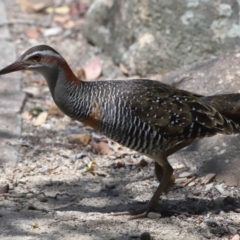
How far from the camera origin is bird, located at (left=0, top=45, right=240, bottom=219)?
6.14 metres

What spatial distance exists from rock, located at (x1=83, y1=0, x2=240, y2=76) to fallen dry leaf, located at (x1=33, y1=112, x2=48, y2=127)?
168 cm

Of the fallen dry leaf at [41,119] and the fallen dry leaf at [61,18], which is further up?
the fallen dry leaf at [61,18]

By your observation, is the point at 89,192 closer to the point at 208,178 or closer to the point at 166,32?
the point at 208,178

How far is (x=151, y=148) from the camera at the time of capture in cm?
617

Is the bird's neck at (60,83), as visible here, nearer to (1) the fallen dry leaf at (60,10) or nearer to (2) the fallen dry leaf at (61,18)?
(2) the fallen dry leaf at (61,18)

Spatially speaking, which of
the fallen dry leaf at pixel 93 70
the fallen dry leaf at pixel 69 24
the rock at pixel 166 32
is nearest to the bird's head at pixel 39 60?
the rock at pixel 166 32

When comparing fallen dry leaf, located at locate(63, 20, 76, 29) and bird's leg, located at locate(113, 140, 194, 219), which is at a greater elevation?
fallen dry leaf, located at locate(63, 20, 76, 29)

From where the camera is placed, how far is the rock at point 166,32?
8.89 m

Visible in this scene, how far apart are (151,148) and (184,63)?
3.35 metres

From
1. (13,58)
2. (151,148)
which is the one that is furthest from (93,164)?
(13,58)

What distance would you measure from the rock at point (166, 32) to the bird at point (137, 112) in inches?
109

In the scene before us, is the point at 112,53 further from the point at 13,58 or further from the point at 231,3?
the point at 231,3

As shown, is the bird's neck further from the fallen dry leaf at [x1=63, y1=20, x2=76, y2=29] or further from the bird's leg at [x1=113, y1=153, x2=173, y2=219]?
the fallen dry leaf at [x1=63, y1=20, x2=76, y2=29]

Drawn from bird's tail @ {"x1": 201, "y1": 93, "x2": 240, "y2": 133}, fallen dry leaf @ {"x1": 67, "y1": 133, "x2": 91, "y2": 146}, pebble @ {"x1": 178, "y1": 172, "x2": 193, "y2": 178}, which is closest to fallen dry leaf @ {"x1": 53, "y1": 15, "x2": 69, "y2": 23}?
fallen dry leaf @ {"x1": 67, "y1": 133, "x2": 91, "y2": 146}
